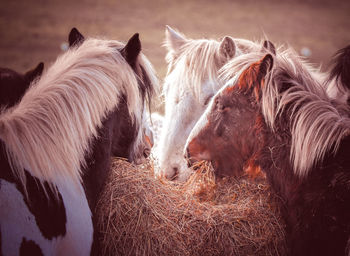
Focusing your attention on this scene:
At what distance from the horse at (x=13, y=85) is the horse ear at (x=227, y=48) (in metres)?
1.84

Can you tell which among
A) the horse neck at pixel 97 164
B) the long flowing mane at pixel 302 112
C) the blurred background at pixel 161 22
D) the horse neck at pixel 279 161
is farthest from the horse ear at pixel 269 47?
the blurred background at pixel 161 22

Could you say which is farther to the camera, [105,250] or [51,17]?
[51,17]

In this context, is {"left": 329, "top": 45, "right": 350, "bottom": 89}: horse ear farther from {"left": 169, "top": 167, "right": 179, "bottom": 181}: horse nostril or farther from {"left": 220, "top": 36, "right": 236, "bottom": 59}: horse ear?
{"left": 169, "top": 167, "right": 179, "bottom": 181}: horse nostril

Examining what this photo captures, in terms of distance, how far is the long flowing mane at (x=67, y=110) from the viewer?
1902 millimetres

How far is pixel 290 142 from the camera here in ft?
7.76

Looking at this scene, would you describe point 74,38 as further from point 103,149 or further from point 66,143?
point 66,143

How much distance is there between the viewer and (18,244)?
1.64 m

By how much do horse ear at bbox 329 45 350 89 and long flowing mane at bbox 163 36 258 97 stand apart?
112 cm

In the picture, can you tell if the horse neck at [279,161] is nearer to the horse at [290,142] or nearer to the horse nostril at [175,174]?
the horse at [290,142]

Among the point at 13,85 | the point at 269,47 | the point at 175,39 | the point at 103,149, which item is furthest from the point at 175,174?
the point at 13,85

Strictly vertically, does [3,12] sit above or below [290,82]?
above

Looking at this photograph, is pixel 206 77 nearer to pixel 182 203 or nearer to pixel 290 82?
pixel 290 82

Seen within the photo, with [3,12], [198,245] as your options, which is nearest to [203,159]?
[198,245]

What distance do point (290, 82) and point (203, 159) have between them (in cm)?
97
